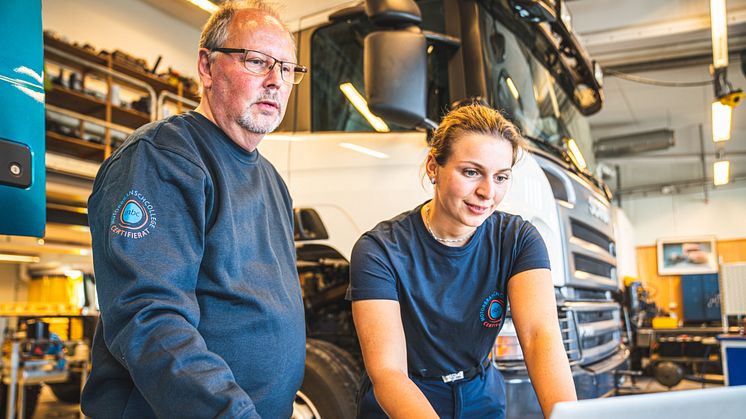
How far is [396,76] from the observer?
226 cm

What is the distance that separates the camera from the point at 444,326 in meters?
1.73

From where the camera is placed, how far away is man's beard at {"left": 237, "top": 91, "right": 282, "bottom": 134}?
4.48 feet

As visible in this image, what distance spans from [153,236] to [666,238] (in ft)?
58.0

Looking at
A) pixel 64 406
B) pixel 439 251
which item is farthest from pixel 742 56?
pixel 64 406

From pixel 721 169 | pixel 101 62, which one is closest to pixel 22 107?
pixel 101 62

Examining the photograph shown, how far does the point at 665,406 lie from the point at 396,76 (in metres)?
1.70

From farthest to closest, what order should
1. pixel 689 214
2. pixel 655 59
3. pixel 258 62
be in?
pixel 689 214 < pixel 655 59 < pixel 258 62

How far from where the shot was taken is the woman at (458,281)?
1.64 metres

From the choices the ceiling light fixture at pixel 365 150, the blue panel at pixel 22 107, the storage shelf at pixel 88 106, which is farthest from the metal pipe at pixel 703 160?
the blue panel at pixel 22 107

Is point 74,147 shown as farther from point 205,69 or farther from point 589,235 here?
point 205,69

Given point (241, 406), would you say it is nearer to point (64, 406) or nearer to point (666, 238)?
point (64, 406)

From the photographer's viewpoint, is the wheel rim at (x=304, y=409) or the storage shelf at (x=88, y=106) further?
the storage shelf at (x=88, y=106)

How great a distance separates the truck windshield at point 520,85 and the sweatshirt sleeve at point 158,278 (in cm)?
166

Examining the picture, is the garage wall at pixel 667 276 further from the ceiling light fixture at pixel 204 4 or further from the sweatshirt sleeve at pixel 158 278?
the sweatshirt sleeve at pixel 158 278
